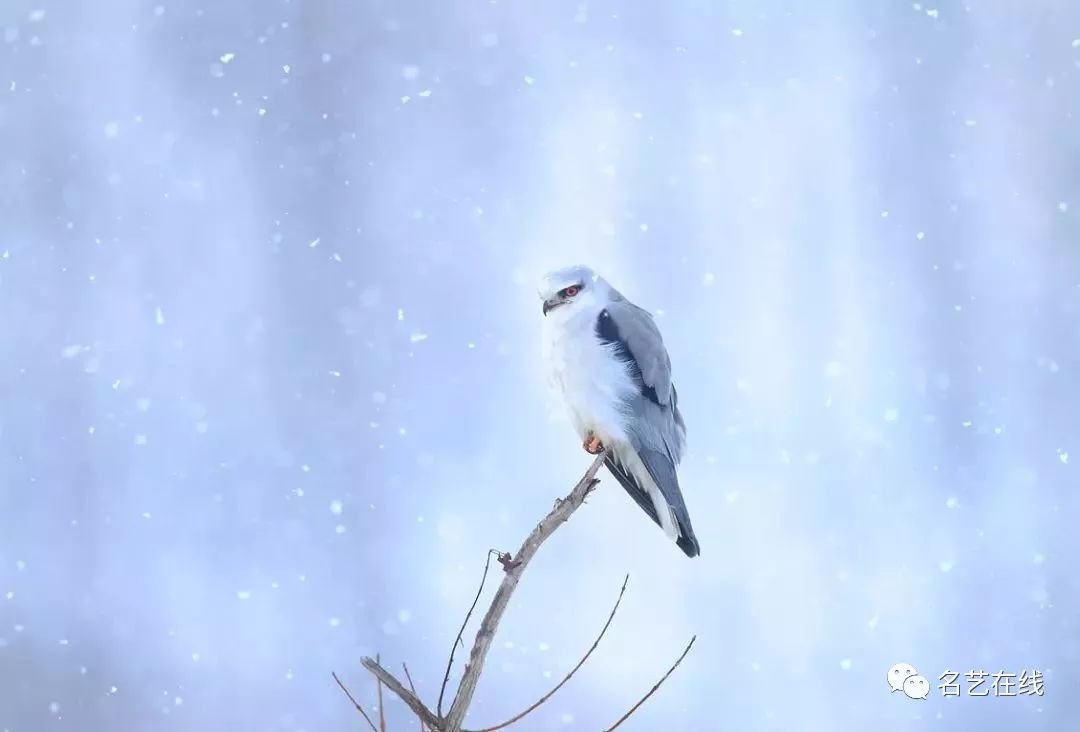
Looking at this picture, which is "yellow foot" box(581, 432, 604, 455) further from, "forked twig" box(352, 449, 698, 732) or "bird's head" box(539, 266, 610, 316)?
"forked twig" box(352, 449, 698, 732)

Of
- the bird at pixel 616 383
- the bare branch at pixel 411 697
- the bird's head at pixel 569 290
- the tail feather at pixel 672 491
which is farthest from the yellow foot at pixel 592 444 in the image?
the bare branch at pixel 411 697

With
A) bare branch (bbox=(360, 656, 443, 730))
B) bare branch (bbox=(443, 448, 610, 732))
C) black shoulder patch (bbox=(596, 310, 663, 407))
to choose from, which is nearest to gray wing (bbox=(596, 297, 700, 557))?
black shoulder patch (bbox=(596, 310, 663, 407))

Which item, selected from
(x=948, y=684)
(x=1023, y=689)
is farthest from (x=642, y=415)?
(x=1023, y=689)

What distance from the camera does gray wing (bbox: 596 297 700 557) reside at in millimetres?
2447

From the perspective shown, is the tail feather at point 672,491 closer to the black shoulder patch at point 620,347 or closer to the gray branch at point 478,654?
the black shoulder patch at point 620,347

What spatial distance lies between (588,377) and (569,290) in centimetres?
25

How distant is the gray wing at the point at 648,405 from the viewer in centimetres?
245

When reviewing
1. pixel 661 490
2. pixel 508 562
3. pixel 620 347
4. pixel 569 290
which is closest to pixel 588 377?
pixel 620 347

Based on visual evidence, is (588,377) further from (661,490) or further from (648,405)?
(661,490)

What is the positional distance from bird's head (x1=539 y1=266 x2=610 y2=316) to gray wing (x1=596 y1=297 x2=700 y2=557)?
61mm

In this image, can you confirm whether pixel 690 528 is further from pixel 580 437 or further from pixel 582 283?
pixel 582 283

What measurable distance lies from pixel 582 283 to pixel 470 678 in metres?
1.44

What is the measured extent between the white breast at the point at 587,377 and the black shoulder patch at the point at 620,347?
2 centimetres

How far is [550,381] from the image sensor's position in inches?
105
